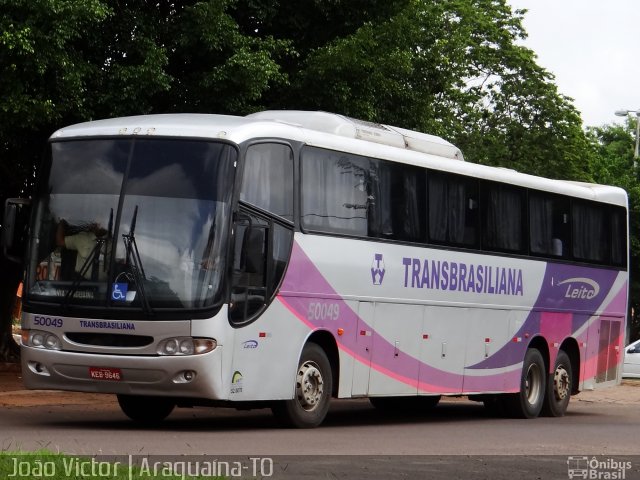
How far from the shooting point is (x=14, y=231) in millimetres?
16109

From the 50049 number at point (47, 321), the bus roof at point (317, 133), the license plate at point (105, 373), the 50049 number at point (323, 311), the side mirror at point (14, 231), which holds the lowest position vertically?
the license plate at point (105, 373)

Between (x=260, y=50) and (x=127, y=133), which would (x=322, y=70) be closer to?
(x=260, y=50)

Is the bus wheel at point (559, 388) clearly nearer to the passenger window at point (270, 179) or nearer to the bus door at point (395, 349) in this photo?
the bus door at point (395, 349)

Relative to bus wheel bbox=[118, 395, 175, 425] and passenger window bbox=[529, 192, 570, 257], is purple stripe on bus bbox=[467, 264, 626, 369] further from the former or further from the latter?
bus wheel bbox=[118, 395, 175, 425]

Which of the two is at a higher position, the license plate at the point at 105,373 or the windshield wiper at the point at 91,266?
the windshield wiper at the point at 91,266

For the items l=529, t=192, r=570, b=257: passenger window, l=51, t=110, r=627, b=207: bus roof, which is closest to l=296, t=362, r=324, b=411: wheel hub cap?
l=51, t=110, r=627, b=207: bus roof

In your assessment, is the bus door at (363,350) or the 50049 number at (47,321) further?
the bus door at (363,350)

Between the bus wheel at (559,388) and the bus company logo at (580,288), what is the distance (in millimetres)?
940

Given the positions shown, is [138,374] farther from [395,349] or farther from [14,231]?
[395,349]

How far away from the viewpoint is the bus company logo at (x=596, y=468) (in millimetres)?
11908

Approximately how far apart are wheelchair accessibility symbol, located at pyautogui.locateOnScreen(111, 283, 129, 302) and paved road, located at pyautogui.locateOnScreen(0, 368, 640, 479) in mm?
1378

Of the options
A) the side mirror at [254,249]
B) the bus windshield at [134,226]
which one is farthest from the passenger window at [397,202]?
the bus windshield at [134,226]

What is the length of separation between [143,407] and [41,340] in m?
1.99

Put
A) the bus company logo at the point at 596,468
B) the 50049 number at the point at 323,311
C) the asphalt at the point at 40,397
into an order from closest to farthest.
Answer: the bus company logo at the point at 596,468
the 50049 number at the point at 323,311
the asphalt at the point at 40,397
